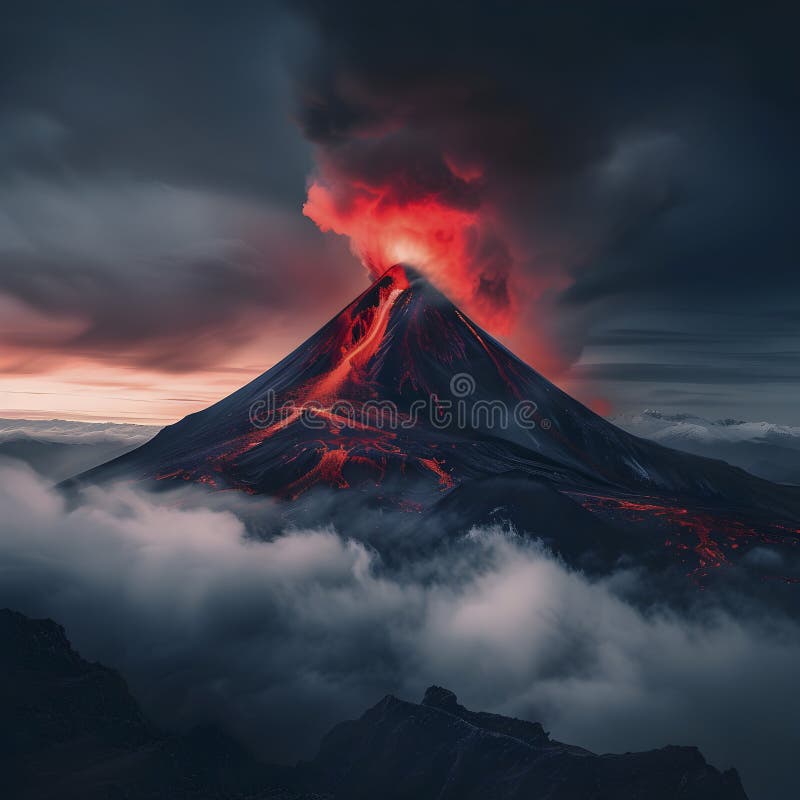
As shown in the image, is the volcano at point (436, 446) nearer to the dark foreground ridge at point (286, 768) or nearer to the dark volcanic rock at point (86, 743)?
the dark foreground ridge at point (286, 768)

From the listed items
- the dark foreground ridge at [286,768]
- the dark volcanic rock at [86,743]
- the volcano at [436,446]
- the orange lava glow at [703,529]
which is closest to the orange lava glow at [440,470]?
the volcano at [436,446]

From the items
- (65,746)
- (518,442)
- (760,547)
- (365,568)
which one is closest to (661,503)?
(760,547)

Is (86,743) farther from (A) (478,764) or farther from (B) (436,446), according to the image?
(B) (436,446)

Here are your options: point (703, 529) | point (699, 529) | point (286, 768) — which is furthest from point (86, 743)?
point (703, 529)

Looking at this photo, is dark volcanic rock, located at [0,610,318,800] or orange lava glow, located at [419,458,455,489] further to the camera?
orange lava glow, located at [419,458,455,489]

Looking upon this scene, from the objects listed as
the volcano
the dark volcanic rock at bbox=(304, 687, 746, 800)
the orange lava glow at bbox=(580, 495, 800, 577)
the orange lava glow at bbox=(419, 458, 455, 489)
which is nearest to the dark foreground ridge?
the dark volcanic rock at bbox=(304, 687, 746, 800)

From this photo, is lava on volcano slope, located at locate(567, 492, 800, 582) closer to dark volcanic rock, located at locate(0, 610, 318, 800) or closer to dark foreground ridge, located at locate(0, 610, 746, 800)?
dark foreground ridge, located at locate(0, 610, 746, 800)

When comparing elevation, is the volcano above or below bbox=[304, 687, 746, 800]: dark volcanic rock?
above
